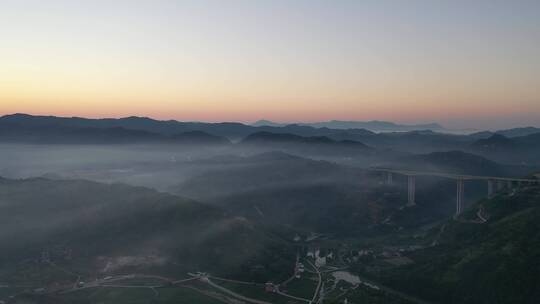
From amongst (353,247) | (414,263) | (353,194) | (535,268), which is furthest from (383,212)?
(535,268)

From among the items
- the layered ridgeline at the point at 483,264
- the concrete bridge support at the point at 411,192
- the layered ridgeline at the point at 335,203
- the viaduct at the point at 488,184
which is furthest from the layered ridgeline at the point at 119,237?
the concrete bridge support at the point at 411,192

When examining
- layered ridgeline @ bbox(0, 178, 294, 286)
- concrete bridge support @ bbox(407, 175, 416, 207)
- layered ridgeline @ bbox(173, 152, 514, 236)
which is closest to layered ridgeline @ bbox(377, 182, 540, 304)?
layered ridgeline @ bbox(0, 178, 294, 286)

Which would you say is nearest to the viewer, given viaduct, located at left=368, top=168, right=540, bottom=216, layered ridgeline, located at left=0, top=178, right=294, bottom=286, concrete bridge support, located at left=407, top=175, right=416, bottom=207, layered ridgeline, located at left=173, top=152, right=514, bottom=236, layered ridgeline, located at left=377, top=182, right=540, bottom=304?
layered ridgeline, located at left=377, top=182, right=540, bottom=304

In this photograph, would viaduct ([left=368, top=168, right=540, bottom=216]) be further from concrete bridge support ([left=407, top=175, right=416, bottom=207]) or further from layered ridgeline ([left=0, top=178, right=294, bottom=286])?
layered ridgeline ([left=0, top=178, right=294, bottom=286])

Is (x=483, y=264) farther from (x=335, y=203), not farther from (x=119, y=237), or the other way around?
(x=335, y=203)

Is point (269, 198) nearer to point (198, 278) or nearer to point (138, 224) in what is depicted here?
point (138, 224)

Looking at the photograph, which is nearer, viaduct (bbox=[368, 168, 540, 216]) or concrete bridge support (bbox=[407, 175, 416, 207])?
viaduct (bbox=[368, 168, 540, 216])

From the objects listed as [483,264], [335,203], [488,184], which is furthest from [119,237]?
[488,184]
